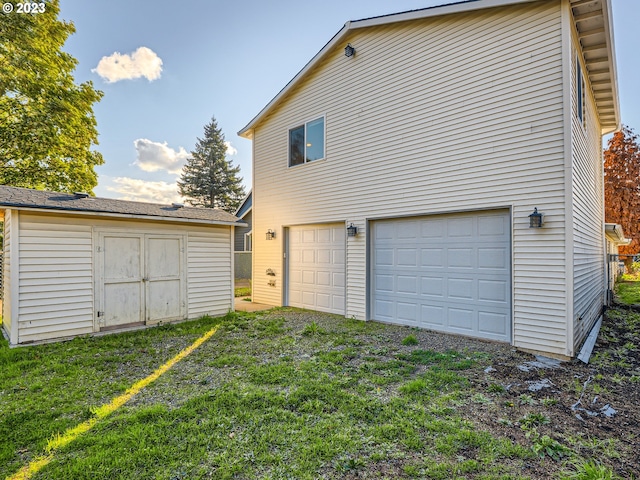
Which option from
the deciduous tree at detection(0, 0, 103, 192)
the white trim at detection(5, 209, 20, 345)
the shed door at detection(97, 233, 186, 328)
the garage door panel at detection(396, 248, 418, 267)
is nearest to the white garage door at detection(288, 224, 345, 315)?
the garage door panel at detection(396, 248, 418, 267)

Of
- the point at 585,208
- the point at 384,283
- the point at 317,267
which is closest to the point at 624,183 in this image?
the point at 585,208

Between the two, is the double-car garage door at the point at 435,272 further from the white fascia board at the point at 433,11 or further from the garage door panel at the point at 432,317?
the white fascia board at the point at 433,11

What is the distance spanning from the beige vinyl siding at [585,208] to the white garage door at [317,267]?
14.1 ft

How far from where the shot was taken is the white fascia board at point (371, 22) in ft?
17.3

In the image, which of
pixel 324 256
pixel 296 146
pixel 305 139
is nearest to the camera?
pixel 324 256

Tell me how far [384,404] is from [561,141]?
14.3 ft

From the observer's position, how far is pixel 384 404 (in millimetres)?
3197

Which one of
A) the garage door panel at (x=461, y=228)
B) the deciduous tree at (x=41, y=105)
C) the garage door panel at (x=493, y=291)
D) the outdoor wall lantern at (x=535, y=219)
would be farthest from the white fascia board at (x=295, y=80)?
the deciduous tree at (x=41, y=105)

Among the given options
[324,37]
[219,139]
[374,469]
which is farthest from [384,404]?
[219,139]

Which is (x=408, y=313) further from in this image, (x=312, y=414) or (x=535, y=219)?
(x=312, y=414)

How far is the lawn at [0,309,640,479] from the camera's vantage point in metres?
2.30

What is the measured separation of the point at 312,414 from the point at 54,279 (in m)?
4.98

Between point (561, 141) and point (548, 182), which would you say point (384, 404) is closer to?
point (548, 182)

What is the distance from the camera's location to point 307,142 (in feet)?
27.7
